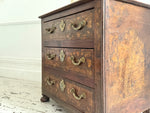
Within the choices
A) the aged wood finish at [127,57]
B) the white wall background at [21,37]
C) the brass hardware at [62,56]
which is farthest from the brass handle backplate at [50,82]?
the white wall background at [21,37]

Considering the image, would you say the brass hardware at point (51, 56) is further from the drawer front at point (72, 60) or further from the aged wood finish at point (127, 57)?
the aged wood finish at point (127, 57)

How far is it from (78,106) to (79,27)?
1.51 ft

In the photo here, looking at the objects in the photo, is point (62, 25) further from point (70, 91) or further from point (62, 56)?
point (70, 91)

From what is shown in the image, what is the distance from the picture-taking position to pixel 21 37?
208 centimetres

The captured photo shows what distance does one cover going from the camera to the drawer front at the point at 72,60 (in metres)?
0.75

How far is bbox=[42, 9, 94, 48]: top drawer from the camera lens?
2.42 feet

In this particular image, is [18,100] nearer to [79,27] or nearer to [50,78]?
[50,78]

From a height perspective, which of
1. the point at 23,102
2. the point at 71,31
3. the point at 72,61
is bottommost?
the point at 23,102

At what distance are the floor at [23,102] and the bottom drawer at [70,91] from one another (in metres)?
0.12

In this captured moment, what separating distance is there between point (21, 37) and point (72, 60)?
4.89 feet

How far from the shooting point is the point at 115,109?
0.72m

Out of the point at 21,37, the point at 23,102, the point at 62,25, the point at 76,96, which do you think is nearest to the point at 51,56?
the point at 62,25

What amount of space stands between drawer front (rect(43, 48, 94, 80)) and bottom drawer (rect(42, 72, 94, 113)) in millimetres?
80

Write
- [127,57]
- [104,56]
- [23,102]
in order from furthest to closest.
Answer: [23,102] < [127,57] < [104,56]
